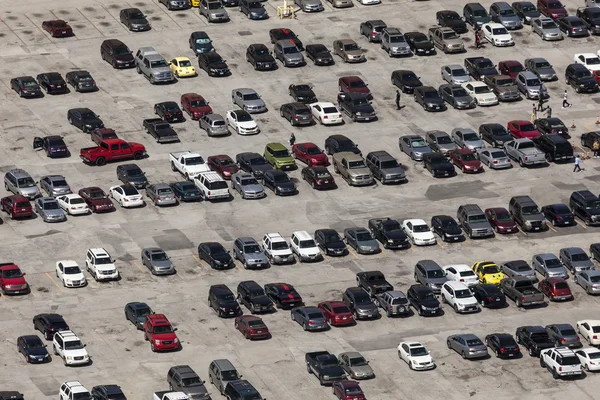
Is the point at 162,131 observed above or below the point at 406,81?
below

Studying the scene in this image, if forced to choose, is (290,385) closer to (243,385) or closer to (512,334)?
(243,385)

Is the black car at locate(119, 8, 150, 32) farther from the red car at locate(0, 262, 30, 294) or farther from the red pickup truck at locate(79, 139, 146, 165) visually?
the red car at locate(0, 262, 30, 294)

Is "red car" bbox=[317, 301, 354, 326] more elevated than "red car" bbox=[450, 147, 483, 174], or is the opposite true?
"red car" bbox=[317, 301, 354, 326]

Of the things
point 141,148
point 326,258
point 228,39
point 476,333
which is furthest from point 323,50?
point 476,333

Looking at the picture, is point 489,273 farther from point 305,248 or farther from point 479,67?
point 479,67

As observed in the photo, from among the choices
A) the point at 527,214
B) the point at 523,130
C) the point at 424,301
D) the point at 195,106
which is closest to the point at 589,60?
the point at 523,130

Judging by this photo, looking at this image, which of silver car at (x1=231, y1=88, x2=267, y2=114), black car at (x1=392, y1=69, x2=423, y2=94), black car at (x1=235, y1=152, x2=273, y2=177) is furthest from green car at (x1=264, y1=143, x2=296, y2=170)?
black car at (x1=392, y1=69, x2=423, y2=94)
